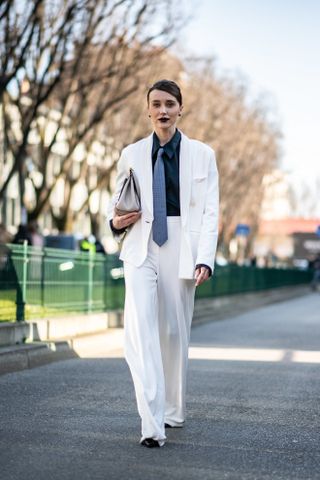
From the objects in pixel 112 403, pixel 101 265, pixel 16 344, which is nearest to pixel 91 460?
pixel 112 403

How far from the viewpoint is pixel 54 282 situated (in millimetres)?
15367

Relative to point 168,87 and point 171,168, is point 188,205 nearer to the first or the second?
point 171,168

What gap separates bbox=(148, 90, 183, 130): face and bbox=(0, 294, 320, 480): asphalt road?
6.11ft

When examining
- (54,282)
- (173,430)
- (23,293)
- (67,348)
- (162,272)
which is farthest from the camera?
(54,282)

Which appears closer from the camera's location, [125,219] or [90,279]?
[125,219]

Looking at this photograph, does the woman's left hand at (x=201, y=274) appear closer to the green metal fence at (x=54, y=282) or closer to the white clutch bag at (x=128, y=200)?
the white clutch bag at (x=128, y=200)

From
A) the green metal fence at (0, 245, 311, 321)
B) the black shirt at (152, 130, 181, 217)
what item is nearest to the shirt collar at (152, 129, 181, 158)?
the black shirt at (152, 130, 181, 217)

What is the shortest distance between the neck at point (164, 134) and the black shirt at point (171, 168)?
2 centimetres

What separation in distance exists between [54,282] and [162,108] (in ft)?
29.8

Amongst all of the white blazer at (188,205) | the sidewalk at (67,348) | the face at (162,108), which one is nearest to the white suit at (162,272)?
the white blazer at (188,205)

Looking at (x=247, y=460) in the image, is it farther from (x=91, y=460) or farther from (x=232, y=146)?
(x=232, y=146)

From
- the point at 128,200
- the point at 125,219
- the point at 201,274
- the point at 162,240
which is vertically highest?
the point at 128,200

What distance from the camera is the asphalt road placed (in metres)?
5.78

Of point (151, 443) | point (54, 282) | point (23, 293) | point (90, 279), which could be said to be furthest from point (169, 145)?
point (90, 279)
